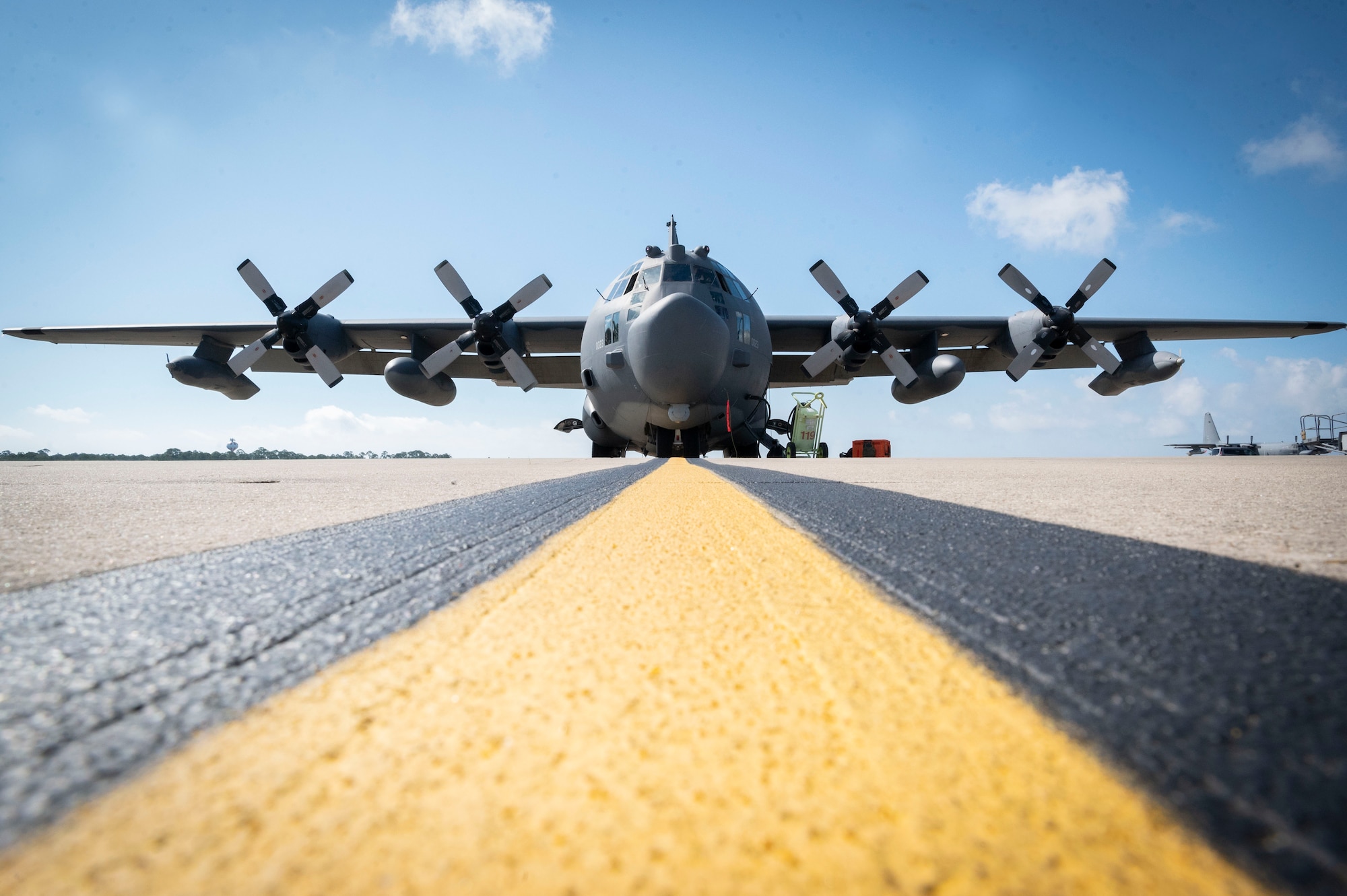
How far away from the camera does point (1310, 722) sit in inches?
23.0

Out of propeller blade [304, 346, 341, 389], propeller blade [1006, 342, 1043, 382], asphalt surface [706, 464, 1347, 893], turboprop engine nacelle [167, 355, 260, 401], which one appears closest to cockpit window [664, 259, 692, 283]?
propeller blade [304, 346, 341, 389]

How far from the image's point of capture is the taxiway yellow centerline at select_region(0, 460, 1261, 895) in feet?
1.36

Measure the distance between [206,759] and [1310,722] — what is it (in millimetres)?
1028

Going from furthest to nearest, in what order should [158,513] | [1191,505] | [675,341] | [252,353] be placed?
[252,353] < [675,341] < [1191,505] < [158,513]

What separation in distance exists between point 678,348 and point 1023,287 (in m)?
8.33

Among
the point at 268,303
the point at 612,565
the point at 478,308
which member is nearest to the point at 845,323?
the point at 478,308

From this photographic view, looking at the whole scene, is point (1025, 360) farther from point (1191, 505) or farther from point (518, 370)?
point (1191, 505)

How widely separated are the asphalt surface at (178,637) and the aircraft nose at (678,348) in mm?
11616

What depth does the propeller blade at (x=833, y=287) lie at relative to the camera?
14805 mm

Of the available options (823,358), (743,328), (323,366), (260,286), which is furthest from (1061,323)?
(260,286)

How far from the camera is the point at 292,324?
13891 millimetres

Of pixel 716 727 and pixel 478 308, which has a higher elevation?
pixel 478 308

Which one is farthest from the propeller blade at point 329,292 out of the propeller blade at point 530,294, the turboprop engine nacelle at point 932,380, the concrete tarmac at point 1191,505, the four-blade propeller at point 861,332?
the turboprop engine nacelle at point 932,380

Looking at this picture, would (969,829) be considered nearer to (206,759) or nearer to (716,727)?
(716,727)
